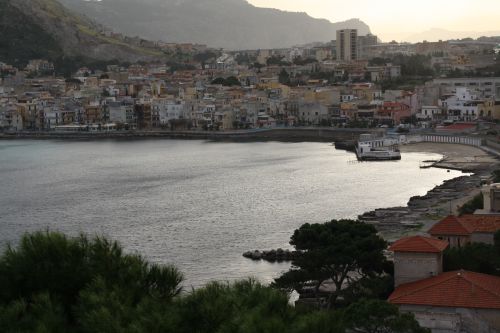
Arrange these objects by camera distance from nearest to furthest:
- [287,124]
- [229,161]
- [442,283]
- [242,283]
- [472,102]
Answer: [242,283]
[442,283]
[229,161]
[472,102]
[287,124]

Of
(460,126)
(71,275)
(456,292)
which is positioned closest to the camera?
(71,275)

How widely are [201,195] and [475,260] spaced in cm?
1152

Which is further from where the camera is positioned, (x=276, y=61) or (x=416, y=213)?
(x=276, y=61)

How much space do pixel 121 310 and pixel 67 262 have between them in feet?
3.13

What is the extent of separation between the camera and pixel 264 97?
136 feet

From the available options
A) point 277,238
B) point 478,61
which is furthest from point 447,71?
point 277,238

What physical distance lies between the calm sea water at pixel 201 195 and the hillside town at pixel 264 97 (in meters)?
6.47

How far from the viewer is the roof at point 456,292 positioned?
8094mm

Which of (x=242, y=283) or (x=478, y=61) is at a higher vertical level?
(x=478, y=61)

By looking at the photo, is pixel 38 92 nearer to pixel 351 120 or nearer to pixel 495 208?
pixel 351 120

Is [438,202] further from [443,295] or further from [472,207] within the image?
[443,295]

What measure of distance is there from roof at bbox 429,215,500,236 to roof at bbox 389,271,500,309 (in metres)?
2.06

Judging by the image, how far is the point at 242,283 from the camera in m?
6.02

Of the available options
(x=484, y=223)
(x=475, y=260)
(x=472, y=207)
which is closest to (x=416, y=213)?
(x=472, y=207)
